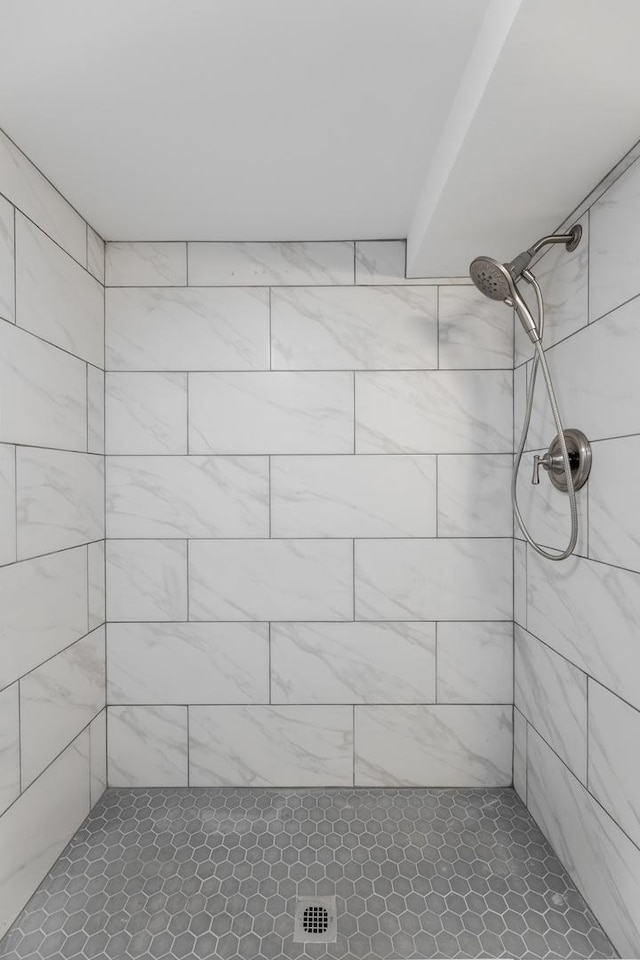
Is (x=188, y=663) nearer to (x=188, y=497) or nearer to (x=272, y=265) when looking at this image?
(x=188, y=497)


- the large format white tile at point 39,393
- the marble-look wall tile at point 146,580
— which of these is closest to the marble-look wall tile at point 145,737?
the marble-look wall tile at point 146,580

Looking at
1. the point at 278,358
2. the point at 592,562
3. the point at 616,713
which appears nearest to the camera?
the point at 616,713

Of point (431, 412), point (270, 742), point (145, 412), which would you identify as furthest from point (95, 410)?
point (270, 742)

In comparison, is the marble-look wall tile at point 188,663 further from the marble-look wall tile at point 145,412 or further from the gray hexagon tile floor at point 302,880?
A: the marble-look wall tile at point 145,412

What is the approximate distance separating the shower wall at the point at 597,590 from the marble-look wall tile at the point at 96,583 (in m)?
1.36

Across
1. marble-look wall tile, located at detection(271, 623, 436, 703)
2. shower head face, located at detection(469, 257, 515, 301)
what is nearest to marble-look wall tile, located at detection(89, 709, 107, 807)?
marble-look wall tile, located at detection(271, 623, 436, 703)

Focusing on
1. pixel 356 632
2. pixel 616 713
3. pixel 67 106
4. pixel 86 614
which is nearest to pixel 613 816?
pixel 616 713

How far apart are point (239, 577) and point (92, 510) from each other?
508 mm

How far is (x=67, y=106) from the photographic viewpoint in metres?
1.16

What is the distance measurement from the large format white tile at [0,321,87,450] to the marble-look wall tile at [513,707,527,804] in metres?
1.61

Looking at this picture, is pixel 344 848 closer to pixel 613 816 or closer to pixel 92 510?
pixel 613 816

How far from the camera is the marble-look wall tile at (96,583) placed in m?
1.66

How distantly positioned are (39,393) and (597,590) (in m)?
A: 1.46

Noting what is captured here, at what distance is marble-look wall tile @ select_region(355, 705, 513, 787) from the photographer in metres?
1.75
